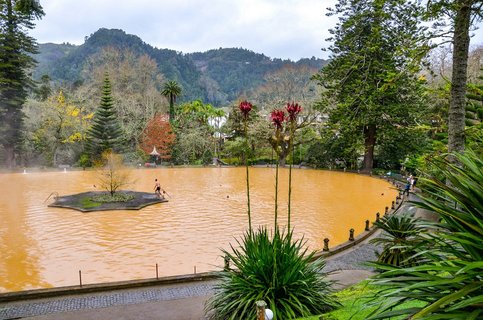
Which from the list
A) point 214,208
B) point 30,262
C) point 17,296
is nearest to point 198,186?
point 214,208

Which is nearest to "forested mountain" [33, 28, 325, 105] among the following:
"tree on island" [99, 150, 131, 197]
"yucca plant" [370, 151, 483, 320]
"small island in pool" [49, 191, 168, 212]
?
"tree on island" [99, 150, 131, 197]

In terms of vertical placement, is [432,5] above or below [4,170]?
above

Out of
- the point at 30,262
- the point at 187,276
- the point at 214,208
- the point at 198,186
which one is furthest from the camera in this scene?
the point at 198,186

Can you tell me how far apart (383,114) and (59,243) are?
25.8m

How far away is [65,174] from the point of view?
103 ft

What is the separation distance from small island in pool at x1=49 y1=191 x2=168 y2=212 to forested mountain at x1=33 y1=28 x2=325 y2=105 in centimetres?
6015

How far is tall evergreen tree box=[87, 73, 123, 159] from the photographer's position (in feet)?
117

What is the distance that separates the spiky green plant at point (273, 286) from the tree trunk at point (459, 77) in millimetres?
3452

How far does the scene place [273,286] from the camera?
4.95 metres

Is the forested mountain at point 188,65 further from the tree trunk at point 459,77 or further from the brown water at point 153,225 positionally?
the tree trunk at point 459,77

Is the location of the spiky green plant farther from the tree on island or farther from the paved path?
the tree on island

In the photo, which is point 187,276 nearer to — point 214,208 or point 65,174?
point 214,208

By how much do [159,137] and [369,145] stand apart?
22.1m

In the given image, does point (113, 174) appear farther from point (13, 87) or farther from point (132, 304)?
point (13, 87)
